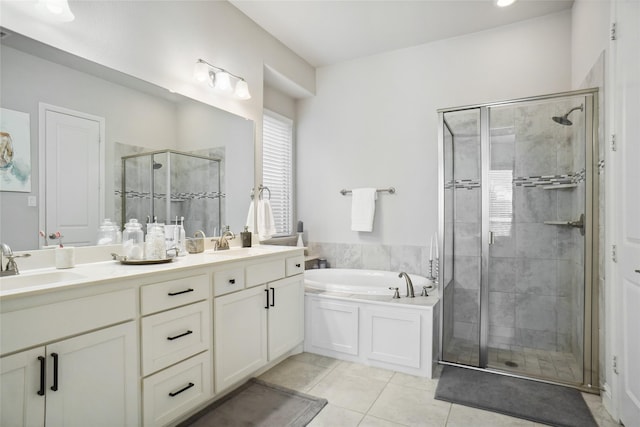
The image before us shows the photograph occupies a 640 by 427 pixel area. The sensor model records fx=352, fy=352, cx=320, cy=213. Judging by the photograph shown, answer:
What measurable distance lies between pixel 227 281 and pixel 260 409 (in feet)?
2.50

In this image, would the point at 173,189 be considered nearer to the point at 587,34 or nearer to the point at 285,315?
the point at 285,315

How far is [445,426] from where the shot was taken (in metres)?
1.89

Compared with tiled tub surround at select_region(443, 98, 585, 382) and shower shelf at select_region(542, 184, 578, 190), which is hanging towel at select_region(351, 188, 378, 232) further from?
shower shelf at select_region(542, 184, 578, 190)

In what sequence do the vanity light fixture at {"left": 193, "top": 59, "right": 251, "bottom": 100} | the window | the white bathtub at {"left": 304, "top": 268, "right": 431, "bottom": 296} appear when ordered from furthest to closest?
the window → the white bathtub at {"left": 304, "top": 268, "right": 431, "bottom": 296} → the vanity light fixture at {"left": 193, "top": 59, "right": 251, "bottom": 100}

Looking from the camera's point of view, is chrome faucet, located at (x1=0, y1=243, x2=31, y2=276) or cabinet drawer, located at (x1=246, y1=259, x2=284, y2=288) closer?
chrome faucet, located at (x1=0, y1=243, x2=31, y2=276)

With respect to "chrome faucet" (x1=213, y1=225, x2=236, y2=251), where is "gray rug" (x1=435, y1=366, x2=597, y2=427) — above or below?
below

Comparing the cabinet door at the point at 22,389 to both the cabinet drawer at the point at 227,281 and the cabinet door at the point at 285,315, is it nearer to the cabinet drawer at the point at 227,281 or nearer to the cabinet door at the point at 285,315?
the cabinet drawer at the point at 227,281

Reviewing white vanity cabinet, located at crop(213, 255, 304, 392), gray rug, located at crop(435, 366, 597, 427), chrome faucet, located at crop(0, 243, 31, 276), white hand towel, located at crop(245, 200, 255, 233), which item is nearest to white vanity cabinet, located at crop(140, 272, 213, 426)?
white vanity cabinet, located at crop(213, 255, 304, 392)

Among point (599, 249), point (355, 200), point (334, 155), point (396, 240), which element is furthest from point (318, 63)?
point (599, 249)

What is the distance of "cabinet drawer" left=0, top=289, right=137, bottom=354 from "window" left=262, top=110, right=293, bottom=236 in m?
2.18

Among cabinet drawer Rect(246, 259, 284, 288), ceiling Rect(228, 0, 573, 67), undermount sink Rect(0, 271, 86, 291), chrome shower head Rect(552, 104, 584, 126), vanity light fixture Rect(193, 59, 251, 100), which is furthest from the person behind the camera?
ceiling Rect(228, 0, 573, 67)

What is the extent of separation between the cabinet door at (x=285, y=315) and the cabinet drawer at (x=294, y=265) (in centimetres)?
5

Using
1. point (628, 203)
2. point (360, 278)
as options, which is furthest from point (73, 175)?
point (628, 203)

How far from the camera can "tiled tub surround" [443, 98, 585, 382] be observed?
7.84 feet
